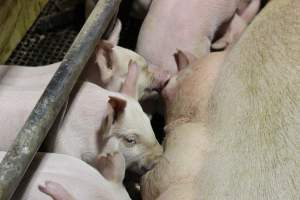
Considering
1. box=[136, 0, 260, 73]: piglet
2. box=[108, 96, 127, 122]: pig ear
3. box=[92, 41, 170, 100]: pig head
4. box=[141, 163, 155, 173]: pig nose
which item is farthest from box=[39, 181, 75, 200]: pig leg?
box=[136, 0, 260, 73]: piglet

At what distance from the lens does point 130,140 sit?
1722mm

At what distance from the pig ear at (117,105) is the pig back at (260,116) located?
258mm

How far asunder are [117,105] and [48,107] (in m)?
0.37

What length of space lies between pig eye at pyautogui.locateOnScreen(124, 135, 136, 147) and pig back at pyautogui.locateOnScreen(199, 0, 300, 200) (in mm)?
289

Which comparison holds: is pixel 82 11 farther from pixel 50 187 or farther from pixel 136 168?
pixel 50 187

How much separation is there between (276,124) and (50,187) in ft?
1.69

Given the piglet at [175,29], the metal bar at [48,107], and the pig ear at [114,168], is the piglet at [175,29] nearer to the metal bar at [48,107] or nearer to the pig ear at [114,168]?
the metal bar at [48,107]

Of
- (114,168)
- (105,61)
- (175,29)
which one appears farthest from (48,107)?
(175,29)

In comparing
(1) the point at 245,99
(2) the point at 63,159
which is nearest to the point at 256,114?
(1) the point at 245,99

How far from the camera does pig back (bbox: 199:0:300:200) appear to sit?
1253 mm

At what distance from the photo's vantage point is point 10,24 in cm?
219

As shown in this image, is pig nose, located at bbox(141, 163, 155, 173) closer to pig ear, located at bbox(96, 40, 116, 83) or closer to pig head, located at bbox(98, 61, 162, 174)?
pig head, located at bbox(98, 61, 162, 174)

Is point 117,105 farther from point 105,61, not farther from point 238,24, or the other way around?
point 238,24

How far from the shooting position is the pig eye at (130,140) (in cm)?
172
